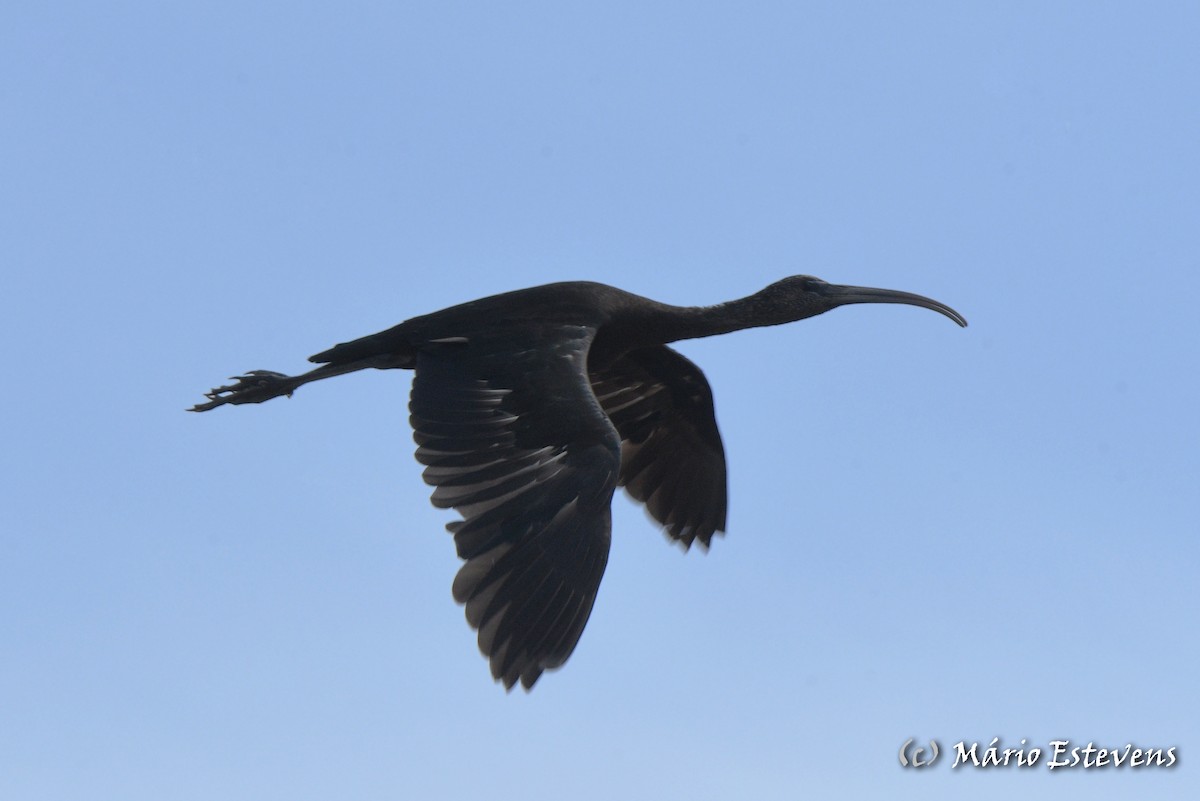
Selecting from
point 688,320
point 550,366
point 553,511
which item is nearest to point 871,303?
point 688,320

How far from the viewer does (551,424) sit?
1167 centimetres

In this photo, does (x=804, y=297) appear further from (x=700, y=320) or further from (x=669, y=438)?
(x=669, y=438)

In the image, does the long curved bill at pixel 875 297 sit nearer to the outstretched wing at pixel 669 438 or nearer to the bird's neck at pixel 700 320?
the bird's neck at pixel 700 320

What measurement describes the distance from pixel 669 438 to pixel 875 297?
6.67ft

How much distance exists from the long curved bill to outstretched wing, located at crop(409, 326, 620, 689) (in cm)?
280

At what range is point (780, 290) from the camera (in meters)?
14.4

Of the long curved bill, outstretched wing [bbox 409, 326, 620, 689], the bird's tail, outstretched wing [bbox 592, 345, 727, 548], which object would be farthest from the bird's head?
the bird's tail

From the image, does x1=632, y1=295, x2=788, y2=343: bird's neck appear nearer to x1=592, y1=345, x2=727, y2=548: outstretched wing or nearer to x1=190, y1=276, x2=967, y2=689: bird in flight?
x1=190, y1=276, x2=967, y2=689: bird in flight

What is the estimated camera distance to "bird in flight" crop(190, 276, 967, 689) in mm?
10766

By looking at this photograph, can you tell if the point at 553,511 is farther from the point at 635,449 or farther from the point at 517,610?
the point at 635,449

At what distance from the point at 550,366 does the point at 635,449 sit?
2785mm

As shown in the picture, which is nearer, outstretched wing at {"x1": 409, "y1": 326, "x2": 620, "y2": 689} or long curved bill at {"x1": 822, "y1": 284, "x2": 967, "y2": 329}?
outstretched wing at {"x1": 409, "y1": 326, "x2": 620, "y2": 689}

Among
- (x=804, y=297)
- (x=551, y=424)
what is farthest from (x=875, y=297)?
(x=551, y=424)

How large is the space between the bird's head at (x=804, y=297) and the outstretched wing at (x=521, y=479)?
2257mm
